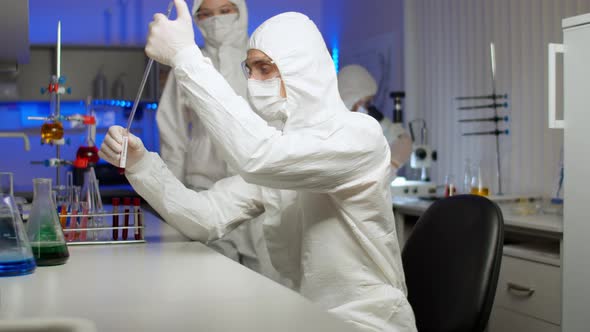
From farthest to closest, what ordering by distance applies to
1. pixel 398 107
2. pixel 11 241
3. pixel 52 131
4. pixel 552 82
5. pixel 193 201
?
pixel 398 107 → pixel 552 82 → pixel 52 131 → pixel 193 201 → pixel 11 241

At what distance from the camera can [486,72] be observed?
13.0ft

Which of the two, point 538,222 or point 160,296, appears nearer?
point 160,296

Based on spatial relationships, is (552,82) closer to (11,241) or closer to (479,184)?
(479,184)

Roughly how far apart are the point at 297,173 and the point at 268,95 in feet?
1.13

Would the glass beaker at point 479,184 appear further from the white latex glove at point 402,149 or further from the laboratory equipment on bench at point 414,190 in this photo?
the white latex glove at point 402,149

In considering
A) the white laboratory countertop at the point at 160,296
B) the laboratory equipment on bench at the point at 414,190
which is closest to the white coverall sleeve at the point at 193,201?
the white laboratory countertop at the point at 160,296

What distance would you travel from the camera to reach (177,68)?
5.21 ft

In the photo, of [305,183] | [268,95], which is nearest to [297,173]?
[305,183]

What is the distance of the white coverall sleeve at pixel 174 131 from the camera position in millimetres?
2840

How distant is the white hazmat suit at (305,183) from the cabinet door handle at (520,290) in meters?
1.01

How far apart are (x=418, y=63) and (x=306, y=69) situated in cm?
304

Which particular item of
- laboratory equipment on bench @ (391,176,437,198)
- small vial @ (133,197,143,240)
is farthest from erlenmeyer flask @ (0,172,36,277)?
laboratory equipment on bench @ (391,176,437,198)

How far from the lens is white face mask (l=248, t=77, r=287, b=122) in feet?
5.94

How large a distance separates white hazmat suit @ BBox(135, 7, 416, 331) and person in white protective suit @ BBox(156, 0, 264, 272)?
80 cm
